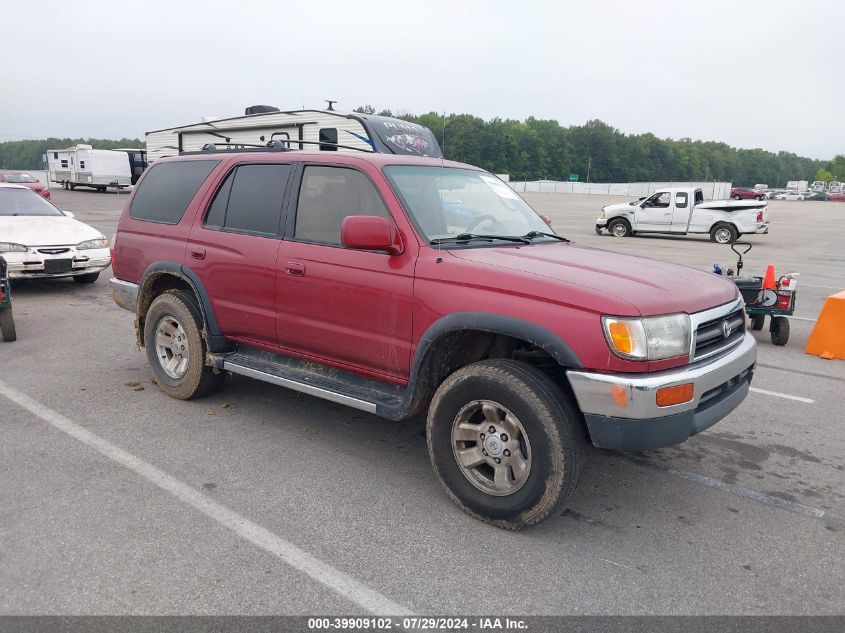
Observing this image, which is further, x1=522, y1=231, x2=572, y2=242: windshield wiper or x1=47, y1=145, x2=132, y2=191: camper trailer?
x1=47, y1=145, x2=132, y2=191: camper trailer

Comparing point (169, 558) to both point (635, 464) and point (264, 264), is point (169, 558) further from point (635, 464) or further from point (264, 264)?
point (635, 464)

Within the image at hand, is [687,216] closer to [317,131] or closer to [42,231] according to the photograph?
[317,131]

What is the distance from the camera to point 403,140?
14.5 m

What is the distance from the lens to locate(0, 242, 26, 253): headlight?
9.30 meters

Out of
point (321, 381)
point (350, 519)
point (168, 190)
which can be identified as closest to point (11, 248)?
point (168, 190)

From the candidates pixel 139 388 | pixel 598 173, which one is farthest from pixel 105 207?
pixel 598 173

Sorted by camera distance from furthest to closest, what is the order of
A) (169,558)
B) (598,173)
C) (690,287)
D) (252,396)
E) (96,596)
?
(598,173) → (252,396) → (690,287) → (169,558) → (96,596)

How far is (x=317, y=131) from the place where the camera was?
54.0 ft

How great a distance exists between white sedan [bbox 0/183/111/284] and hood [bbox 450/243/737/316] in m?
8.06

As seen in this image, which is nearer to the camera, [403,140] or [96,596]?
[96,596]

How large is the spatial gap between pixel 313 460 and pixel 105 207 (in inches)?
1142

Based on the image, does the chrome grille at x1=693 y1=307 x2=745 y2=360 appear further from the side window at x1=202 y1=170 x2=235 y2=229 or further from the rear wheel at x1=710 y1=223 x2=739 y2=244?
the rear wheel at x1=710 y1=223 x2=739 y2=244

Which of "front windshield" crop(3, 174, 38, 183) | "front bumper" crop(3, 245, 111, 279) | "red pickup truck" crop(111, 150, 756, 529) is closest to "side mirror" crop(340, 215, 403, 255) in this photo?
"red pickup truck" crop(111, 150, 756, 529)

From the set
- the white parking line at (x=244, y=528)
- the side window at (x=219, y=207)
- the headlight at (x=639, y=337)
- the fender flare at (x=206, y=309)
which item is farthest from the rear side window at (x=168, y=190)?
the headlight at (x=639, y=337)
